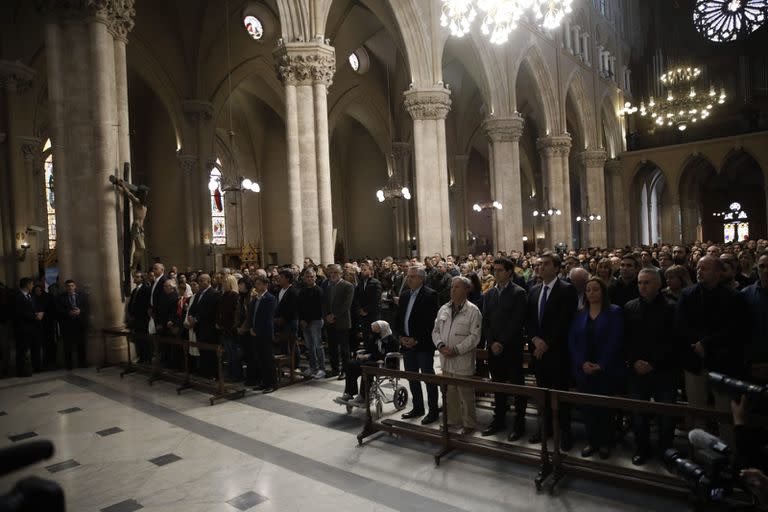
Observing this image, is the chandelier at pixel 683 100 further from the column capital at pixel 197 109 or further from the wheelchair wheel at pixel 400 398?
the wheelchair wheel at pixel 400 398

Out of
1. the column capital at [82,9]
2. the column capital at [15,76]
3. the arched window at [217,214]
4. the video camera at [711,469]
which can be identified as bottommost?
the video camera at [711,469]

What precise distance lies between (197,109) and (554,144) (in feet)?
55.7

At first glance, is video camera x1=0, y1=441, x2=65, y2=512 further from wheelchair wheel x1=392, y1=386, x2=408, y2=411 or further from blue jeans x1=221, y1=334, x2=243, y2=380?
blue jeans x1=221, y1=334, x2=243, y2=380

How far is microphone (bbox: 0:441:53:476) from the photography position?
139 centimetres

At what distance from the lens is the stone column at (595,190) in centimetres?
3291

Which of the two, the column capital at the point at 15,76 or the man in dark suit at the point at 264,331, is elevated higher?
the column capital at the point at 15,76

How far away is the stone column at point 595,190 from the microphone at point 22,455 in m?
34.0

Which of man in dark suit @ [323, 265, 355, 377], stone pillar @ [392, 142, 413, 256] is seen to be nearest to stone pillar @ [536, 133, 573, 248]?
stone pillar @ [392, 142, 413, 256]

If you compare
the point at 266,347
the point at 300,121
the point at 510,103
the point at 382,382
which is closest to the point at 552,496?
the point at 382,382

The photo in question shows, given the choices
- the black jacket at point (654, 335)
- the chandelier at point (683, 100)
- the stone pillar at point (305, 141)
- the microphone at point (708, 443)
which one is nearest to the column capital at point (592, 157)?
the chandelier at point (683, 100)

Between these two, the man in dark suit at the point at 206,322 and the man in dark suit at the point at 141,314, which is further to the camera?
the man in dark suit at the point at 141,314

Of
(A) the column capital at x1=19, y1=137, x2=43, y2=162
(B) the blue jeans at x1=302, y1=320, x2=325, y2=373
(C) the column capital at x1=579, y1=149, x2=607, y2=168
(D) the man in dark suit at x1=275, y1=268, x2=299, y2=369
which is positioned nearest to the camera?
(D) the man in dark suit at x1=275, y1=268, x2=299, y2=369

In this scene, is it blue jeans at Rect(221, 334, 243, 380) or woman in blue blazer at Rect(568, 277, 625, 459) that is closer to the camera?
woman in blue blazer at Rect(568, 277, 625, 459)

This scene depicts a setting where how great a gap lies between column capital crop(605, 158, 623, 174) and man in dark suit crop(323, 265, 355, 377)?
3333 cm
